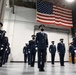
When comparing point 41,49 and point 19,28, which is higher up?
point 19,28

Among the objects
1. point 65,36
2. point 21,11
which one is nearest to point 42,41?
point 21,11

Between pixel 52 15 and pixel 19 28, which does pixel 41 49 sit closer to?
pixel 52 15

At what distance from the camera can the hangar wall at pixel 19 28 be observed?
47.7ft

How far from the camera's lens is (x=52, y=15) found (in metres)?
14.8

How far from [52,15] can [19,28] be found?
3.59 metres

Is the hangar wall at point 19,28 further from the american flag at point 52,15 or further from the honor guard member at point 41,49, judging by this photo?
the honor guard member at point 41,49

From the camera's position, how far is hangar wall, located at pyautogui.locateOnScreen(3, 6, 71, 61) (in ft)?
47.7

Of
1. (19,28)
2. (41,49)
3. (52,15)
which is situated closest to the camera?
(41,49)

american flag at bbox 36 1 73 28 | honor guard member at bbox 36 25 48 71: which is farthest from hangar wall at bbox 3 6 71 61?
honor guard member at bbox 36 25 48 71

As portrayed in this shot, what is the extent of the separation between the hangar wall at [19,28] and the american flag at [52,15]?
1.70 m

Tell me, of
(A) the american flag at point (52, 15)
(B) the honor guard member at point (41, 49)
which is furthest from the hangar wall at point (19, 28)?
(B) the honor guard member at point (41, 49)

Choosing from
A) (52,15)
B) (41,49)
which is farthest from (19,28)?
(41,49)

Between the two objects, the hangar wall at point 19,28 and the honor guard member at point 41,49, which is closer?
the honor guard member at point 41,49

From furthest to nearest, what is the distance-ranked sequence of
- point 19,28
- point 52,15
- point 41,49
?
point 19,28 < point 52,15 < point 41,49
